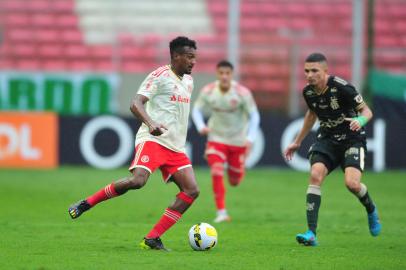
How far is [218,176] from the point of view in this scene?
13.8 m

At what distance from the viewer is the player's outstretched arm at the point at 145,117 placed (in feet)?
30.3

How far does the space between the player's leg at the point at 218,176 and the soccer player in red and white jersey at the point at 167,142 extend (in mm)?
3383

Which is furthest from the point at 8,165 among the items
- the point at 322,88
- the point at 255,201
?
the point at 322,88

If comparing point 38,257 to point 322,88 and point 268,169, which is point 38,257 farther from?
point 268,169

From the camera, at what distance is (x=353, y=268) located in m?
8.50

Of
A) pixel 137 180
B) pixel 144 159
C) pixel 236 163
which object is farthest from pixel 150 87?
pixel 236 163

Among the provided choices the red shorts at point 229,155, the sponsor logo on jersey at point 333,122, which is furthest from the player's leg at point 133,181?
the red shorts at point 229,155

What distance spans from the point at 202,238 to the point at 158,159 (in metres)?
0.99

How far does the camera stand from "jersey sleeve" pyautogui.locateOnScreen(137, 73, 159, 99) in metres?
9.71

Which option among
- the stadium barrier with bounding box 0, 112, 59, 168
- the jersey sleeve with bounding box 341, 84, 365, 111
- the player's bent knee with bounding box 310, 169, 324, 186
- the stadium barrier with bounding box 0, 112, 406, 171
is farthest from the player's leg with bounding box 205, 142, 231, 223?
the stadium barrier with bounding box 0, 112, 59, 168

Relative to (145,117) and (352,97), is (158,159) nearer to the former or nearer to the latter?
(145,117)

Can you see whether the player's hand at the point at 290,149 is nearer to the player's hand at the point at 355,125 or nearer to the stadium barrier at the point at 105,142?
the player's hand at the point at 355,125

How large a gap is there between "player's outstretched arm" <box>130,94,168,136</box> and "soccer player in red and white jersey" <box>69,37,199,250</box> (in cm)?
2

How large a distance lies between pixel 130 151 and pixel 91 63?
15.6 feet
